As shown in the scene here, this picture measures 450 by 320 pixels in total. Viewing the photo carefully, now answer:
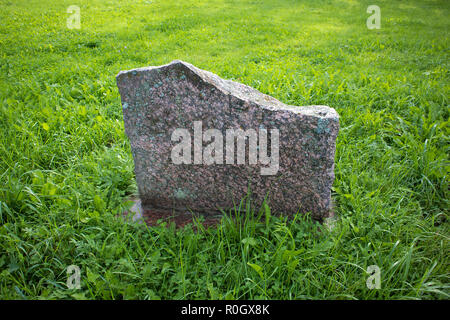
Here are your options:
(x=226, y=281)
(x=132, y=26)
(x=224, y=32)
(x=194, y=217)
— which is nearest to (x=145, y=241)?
(x=194, y=217)

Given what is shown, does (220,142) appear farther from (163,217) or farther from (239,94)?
(163,217)

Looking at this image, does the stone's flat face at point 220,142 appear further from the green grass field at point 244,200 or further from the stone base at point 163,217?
the green grass field at point 244,200

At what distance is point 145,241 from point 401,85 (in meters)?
4.31

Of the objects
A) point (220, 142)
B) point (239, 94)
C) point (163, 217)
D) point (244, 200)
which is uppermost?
point (239, 94)

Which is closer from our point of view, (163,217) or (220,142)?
(220,142)

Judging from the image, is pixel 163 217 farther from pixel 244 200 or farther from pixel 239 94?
pixel 239 94

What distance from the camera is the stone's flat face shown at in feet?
7.44

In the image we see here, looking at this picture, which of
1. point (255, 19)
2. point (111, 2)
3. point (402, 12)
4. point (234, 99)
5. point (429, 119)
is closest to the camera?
point (234, 99)

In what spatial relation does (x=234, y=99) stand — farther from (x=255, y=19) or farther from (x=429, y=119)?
(x=255, y=19)

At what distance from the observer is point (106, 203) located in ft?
8.88

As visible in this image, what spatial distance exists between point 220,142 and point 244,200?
0.55 m

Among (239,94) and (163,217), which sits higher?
(239,94)

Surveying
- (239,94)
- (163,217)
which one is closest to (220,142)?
(239,94)

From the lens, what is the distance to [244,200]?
2.59m
